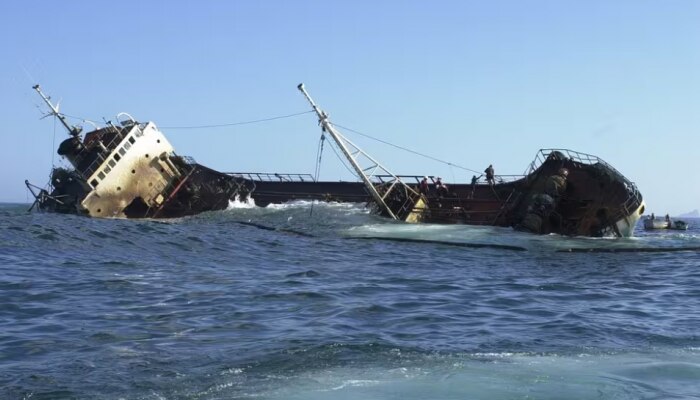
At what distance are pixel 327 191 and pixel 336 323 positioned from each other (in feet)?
114

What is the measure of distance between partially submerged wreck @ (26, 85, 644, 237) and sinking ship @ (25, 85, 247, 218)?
0.20ft

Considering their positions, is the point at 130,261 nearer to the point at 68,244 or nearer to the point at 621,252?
Result: the point at 68,244

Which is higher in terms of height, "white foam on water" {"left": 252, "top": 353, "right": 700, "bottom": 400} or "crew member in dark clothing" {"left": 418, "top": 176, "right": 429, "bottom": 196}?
"crew member in dark clothing" {"left": 418, "top": 176, "right": 429, "bottom": 196}

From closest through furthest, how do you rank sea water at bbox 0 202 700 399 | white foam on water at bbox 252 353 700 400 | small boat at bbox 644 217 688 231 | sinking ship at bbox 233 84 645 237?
1. white foam on water at bbox 252 353 700 400
2. sea water at bbox 0 202 700 399
3. sinking ship at bbox 233 84 645 237
4. small boat at bbox 644 217 688 231

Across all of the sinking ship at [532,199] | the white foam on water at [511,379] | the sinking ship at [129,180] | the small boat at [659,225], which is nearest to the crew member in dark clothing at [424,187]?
the sinking ship at [532,199]

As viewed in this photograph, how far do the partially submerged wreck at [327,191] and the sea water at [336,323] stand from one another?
28.1ft

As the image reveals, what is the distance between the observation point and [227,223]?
34219 millimetres

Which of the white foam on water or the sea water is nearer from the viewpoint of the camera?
the white foam on water

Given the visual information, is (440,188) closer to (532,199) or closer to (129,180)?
(532,199)

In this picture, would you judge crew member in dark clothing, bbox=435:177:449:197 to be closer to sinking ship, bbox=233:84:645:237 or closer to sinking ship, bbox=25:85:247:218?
sinking ship, bbox=233:84:645:237

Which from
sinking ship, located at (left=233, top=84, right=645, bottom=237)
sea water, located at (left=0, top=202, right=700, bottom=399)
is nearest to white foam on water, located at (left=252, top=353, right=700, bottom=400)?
sea water, located at (left=0, top=202, right=700, bottom=399)

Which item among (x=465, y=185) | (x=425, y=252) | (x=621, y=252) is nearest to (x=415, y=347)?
(x=425, y=252)

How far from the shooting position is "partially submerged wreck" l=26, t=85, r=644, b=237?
102ft

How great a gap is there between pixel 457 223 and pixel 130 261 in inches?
814
